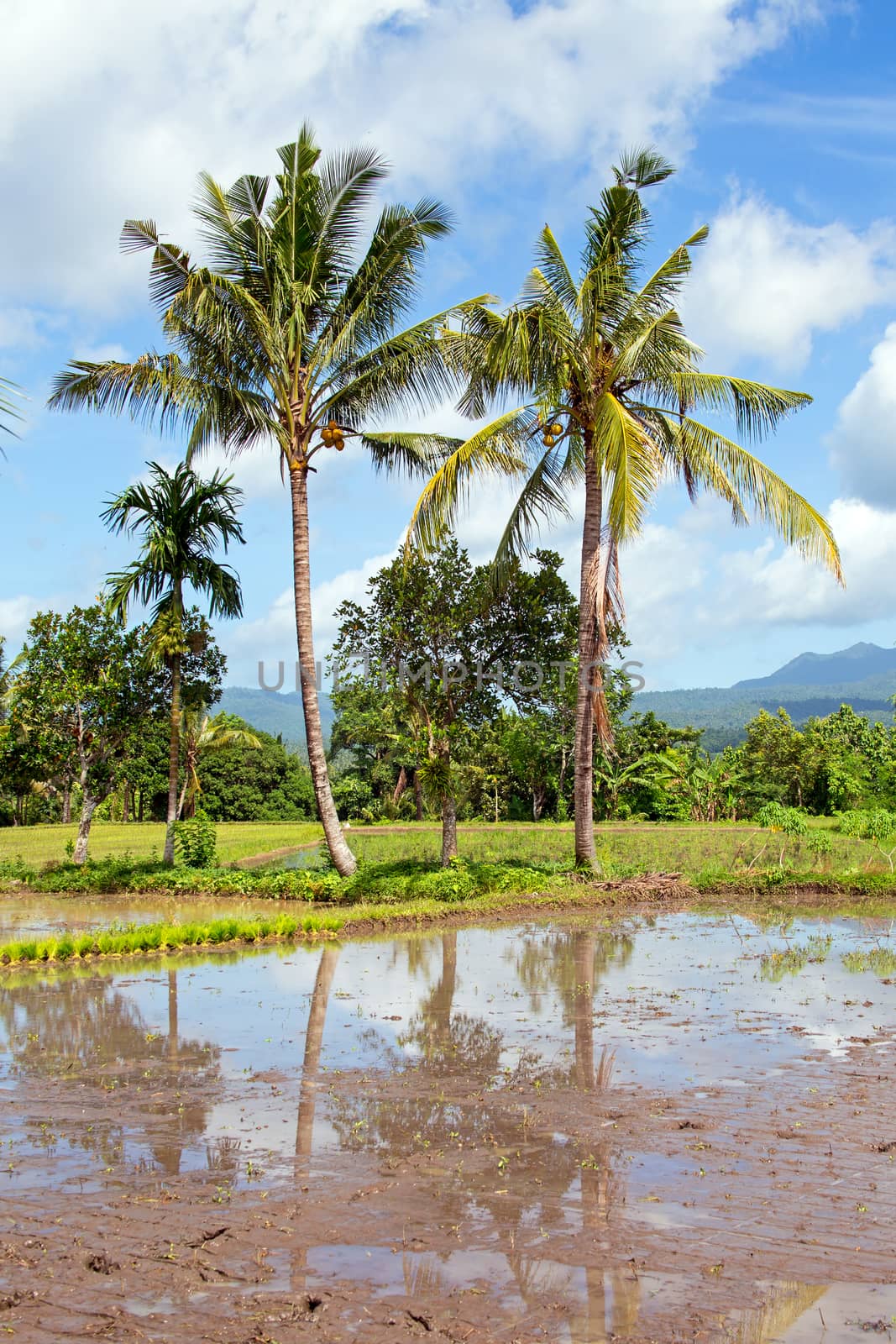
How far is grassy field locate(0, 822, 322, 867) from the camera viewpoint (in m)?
25.6

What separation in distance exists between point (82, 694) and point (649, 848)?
11.4 metres

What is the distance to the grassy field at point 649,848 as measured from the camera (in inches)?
738

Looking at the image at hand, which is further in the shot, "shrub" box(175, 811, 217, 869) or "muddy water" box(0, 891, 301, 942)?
"shrub" box(175, 811, 217, 869)

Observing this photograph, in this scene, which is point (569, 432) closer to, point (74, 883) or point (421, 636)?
point (421, 636)

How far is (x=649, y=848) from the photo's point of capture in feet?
73.3

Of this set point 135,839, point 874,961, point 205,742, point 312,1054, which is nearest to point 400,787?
point 205,742

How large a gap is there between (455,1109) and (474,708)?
472 inches

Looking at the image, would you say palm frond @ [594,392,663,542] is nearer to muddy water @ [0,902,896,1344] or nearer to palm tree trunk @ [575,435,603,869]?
palm tree trunk @ [575,435,603,869]

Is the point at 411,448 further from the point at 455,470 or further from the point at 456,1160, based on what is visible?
the point at 456,1160

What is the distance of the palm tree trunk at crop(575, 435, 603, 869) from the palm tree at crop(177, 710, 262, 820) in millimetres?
21533

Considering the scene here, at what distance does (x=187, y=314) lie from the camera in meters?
16.2

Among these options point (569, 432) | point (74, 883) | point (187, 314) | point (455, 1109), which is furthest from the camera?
point (74, 883)

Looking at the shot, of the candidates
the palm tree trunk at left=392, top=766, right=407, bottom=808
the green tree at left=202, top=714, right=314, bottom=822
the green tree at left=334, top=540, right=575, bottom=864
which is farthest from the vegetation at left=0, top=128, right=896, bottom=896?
the green tree at left=202, top=714, right=314, bottom=822

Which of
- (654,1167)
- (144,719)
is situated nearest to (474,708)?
(144,719)
